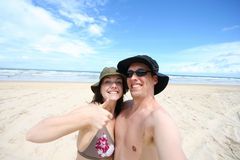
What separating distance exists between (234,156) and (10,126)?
580 centimetres

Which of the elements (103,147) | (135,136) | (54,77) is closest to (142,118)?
(135,136)

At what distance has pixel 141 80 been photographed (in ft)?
8.80

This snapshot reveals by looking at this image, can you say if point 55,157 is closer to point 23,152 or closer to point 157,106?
point 23,152

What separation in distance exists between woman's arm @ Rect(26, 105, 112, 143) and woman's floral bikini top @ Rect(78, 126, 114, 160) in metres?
0.81

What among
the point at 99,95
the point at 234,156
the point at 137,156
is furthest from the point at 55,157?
the point at 234,156

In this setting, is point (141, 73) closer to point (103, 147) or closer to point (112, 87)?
point (112, 87)

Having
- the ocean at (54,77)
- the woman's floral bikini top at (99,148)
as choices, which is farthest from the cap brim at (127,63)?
the ocean at (54,77)

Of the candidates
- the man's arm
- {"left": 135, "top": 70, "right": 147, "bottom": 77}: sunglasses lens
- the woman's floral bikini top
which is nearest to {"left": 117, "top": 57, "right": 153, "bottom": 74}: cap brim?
{"left": 135, "top": 70, "right": 147, "bottom": 77}: sunglasses lens

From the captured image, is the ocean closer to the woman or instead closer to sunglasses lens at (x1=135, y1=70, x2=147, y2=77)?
the woman

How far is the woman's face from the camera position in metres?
3.07

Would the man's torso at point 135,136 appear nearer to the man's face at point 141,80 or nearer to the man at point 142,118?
the man at point 142,118

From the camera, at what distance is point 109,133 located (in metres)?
2.85

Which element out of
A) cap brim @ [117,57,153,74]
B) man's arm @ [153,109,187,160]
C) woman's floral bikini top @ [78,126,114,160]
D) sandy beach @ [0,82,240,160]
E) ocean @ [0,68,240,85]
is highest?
cap brim @ [117,57,153,74]

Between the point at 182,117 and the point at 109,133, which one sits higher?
the point at 109,133
